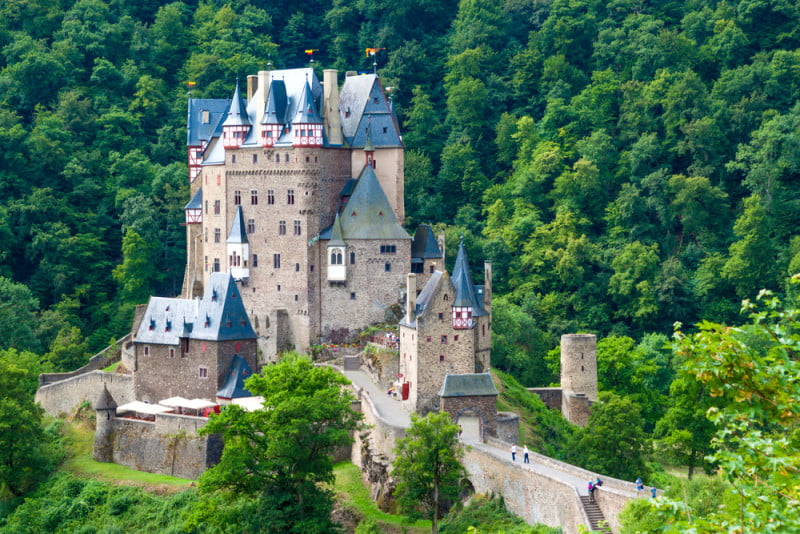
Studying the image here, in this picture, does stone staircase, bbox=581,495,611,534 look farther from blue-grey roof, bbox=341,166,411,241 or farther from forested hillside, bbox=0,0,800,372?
forested hillside, bbox=0,0,800,372

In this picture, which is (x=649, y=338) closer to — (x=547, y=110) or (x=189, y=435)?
(x=547, y=110)

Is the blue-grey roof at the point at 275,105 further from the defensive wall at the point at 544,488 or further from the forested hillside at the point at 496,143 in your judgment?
the defensive wall at the point at 544,488

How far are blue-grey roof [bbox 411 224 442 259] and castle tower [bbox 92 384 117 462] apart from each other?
14.7m

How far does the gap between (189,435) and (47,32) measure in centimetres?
4131

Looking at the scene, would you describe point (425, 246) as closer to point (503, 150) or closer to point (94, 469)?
point (94, 469)

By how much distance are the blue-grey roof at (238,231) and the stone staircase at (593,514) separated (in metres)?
25.7

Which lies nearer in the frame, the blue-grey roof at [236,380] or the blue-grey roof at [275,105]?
the blue-grey roof at [236,380]

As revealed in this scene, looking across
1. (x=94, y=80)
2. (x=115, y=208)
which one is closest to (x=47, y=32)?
(x=94, y=80)

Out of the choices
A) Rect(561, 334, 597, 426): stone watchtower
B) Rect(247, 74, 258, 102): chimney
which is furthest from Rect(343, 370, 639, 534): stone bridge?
Rect(247, 74, 258, 102): chimney

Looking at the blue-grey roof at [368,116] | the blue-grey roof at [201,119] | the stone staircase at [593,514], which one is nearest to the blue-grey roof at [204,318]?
the blue-grey roof at [368,116]

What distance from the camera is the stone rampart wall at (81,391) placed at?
57812mm

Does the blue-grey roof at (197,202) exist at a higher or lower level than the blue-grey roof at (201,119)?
lower

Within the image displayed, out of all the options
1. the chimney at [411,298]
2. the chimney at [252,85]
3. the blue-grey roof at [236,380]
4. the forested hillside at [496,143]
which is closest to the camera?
the chimney at [411,298]

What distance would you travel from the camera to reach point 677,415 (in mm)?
52375
